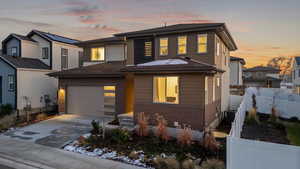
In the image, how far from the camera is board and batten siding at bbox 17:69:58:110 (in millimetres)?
15250

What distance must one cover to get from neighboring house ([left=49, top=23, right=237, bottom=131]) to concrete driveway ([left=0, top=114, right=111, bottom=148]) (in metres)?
1.74

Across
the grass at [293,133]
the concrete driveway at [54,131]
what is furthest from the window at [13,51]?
the grass at [293,133]

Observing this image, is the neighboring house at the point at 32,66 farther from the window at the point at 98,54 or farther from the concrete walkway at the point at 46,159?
the concrete walkway at the point at 46,159

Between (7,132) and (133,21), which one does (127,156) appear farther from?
(133,21)

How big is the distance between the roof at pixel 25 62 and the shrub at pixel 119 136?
11.6 meters

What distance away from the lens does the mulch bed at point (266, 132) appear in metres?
9.04

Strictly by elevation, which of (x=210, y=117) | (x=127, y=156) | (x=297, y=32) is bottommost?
(x=127, y=156)

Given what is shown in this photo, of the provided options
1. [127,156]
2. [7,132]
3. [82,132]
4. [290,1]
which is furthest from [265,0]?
[7,132]

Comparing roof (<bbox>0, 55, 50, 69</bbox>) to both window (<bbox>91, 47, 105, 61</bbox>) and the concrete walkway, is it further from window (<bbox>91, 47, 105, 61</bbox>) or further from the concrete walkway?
the concrete walkway

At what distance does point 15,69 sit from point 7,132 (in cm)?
665

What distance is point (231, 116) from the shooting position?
1497 cm

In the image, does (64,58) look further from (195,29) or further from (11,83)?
(195,29)

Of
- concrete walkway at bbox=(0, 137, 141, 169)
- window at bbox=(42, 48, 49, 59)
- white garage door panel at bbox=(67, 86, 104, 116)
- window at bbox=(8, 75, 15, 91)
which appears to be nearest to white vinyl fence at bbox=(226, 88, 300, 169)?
concrete walkway at bbox=(0, 137, 141, 169)

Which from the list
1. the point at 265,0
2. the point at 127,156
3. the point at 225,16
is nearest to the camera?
the point at 127,156
